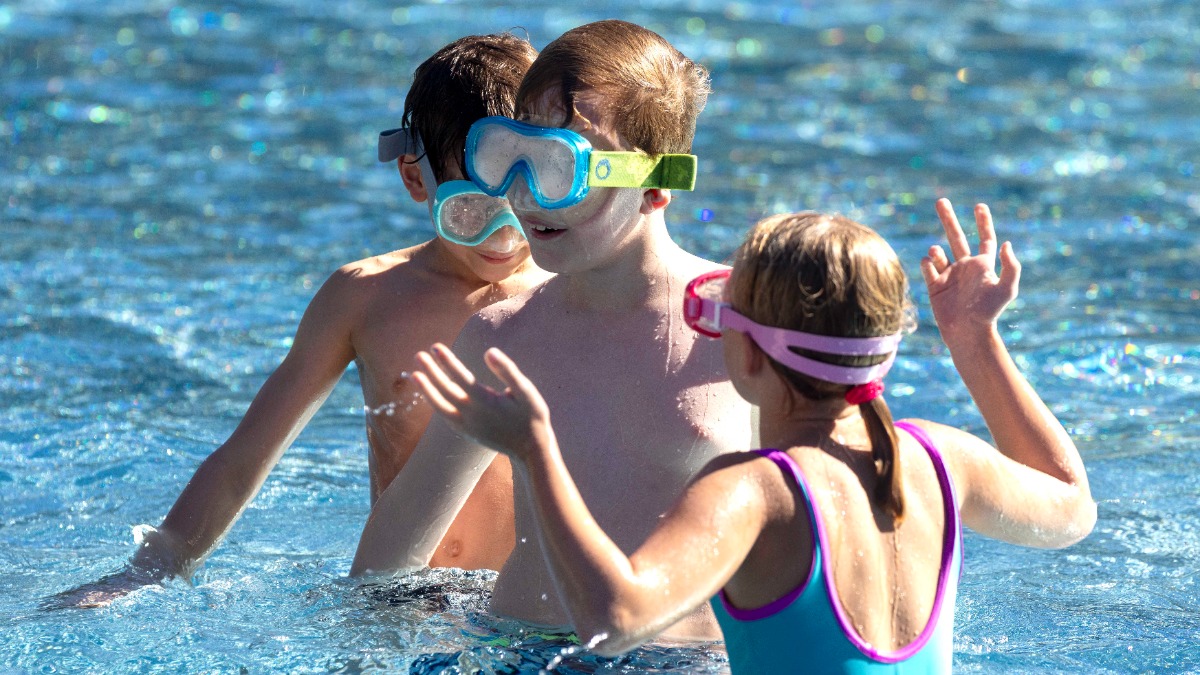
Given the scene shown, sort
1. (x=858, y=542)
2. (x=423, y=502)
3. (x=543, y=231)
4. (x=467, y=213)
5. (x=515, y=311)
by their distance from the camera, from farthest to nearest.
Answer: (x=467, y=213) < (x=423, y=502) < (x=515, y=311) < (x=543, y=231) < (x=858, y=542)

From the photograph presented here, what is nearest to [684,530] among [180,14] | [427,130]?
[427,130]

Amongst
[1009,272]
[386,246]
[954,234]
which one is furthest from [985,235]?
[386,246]

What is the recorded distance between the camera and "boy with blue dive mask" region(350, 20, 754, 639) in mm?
3010

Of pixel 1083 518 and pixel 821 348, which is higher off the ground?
pixel 821 348

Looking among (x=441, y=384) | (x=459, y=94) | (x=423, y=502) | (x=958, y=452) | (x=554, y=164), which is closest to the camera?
(x=441, y=384)

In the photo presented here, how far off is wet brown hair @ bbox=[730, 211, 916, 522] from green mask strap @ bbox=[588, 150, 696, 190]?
504 millimetres

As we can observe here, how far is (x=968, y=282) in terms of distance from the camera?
3.15 meters

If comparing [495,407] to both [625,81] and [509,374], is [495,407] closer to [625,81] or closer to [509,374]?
[509,374]

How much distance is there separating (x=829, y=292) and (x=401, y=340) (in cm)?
165

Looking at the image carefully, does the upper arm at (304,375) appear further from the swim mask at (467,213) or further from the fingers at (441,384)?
the fingers at (441,384)

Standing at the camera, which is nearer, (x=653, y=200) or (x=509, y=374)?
(x=509, y=374)

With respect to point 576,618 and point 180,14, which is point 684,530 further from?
point 180,14

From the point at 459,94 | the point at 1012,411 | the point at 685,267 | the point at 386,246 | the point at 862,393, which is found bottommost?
the point at 386,246

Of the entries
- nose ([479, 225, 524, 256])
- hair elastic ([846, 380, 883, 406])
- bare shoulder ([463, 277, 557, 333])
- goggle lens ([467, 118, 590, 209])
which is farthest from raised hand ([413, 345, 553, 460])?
nose ([479, 225, 524, 256])
